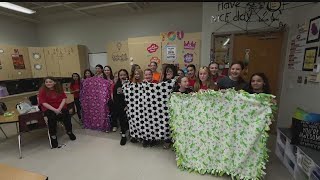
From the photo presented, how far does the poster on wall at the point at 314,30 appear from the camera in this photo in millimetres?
2320

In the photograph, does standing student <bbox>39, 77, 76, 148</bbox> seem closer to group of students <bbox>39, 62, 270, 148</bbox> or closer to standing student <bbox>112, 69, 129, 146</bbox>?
group of students <bbox>39, 62, 270, 148</bbox>


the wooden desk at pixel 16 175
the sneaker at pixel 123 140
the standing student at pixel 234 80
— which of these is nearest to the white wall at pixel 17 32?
the sneaker at pixel 123 140

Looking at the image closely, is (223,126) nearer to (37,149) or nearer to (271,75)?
(271,75)

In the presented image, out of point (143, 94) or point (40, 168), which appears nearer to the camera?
point (40, 168)

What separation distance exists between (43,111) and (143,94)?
1753mm

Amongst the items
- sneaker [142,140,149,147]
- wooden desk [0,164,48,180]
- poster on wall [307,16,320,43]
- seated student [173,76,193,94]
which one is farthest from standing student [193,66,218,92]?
wooden desk [0,164,48,180]

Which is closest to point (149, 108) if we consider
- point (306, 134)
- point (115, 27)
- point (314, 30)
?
point (306, 134)

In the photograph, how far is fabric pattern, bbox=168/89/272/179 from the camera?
1.82m

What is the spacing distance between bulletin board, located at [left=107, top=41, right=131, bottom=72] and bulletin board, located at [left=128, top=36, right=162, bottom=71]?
0.33m

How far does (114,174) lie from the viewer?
2.27m

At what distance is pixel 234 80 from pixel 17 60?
606 centimetres

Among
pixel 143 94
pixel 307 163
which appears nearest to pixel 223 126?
pixel 307 163

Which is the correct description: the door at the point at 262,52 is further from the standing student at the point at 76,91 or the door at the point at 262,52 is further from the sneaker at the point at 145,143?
the standing student at the point at 76,91

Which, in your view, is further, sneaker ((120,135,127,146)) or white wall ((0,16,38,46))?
white wall ((0,16,38,46))
